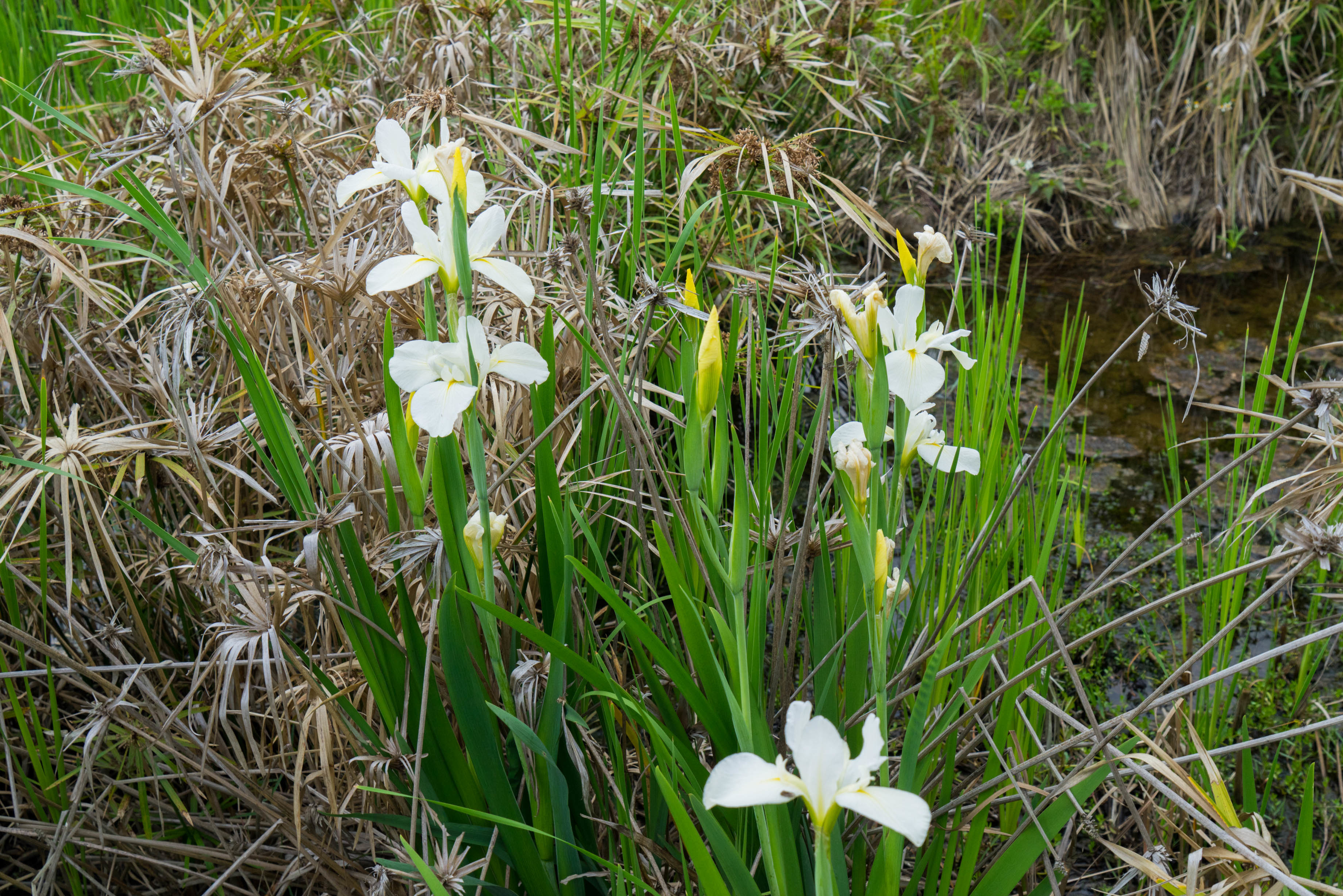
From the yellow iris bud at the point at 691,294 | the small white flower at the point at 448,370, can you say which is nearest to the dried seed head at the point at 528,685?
the small white flower at the point at 448,370

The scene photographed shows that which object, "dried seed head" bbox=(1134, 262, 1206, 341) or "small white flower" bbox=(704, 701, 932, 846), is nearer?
"small white flower" bbox=(704, 701, 932, 846)

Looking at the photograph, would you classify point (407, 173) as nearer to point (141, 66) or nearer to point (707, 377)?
point (707, 377)

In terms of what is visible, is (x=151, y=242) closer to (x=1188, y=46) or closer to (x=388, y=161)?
(x=388, y=161)

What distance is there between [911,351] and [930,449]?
12cm

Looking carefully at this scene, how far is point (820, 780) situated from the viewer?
0.64 meters

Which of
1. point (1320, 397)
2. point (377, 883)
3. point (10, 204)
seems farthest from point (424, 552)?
point (10, 204)

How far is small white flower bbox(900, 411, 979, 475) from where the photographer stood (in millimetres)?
894

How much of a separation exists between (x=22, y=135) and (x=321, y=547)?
2.19 meters

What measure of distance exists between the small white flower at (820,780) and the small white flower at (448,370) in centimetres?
40

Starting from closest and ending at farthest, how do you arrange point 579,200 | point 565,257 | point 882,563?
point 882,563, point 579,200, point 565,257

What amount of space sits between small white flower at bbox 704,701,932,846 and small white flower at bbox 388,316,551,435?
0.40 metres

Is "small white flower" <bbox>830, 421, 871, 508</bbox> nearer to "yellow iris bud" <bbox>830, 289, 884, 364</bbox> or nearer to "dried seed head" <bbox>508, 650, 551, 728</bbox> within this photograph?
"yellow iris bud" <bbox>830, 289, 884, 364</bbox>

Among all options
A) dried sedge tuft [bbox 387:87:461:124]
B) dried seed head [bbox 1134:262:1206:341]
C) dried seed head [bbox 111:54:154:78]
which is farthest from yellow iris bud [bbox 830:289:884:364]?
dried seed head [bbox 111:54:154:78]

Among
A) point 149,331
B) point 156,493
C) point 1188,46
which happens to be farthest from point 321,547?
point 1188,46
